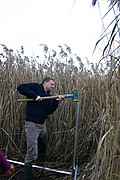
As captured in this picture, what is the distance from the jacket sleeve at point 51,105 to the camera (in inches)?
93.1

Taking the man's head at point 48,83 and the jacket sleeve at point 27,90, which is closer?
the jacket sleeve at point 27,90

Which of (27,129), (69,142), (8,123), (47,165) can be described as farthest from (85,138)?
(8,123)

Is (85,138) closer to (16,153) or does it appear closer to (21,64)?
(16,153)

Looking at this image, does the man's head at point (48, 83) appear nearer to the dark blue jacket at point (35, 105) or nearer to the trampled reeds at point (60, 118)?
the dark blue jacket at point (35, 105)

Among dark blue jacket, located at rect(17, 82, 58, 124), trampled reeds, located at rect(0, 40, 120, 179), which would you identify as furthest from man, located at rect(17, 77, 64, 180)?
trampled reeds, located at rect(0, 40, 120, 179)

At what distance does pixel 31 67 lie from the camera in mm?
2984

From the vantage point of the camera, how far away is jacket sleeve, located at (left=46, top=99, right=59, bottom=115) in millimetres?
2364

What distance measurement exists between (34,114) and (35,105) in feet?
0.35

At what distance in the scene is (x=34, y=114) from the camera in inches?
89.7

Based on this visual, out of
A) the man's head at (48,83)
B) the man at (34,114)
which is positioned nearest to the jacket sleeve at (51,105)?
the man at (34,114)

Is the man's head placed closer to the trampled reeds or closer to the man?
the man

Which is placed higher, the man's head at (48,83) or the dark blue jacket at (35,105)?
the man's head at (48,83)

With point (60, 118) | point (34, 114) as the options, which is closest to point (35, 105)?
point (34, 114)

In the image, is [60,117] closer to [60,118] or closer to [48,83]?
[60,118]
